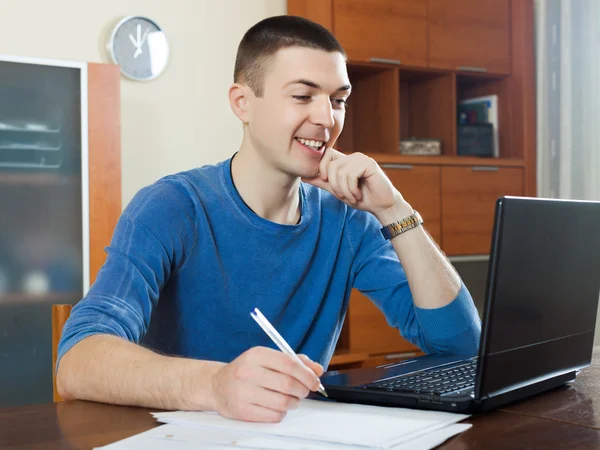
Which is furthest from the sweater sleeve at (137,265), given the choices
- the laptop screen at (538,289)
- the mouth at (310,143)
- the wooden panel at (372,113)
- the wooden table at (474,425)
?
the wooden panel at (372,113)

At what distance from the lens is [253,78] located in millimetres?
1703

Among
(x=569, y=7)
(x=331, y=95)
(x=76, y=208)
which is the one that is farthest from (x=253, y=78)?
(x=569, y=7)

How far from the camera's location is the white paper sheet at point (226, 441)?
2.57 feet

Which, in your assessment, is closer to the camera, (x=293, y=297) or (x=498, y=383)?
(x=498, y=383)

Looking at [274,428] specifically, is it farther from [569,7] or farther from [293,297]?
[569,7]

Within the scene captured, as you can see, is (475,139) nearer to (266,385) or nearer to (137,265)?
(137,265)

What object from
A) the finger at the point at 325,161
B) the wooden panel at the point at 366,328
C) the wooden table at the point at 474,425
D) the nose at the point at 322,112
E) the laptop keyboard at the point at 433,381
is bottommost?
the wooden panel at the point at 366,328

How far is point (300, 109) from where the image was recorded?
1.61m

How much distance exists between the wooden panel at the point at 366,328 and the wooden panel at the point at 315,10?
1.21m

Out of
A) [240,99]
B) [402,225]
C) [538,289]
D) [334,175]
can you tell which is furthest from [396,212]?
[538,289]

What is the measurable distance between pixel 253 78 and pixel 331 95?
7.6 inches

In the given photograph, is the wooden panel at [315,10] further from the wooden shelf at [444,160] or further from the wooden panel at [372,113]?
the wooden shelf at [444,160]

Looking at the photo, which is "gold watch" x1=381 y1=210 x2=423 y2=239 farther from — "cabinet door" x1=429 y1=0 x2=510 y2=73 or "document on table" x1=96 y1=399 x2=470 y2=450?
"cabinet door" x1=429 y1=0 x2=510 y2=73

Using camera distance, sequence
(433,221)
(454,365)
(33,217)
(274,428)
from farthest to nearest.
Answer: (433,221) < (33,217) < (454,365) < (274,428)
